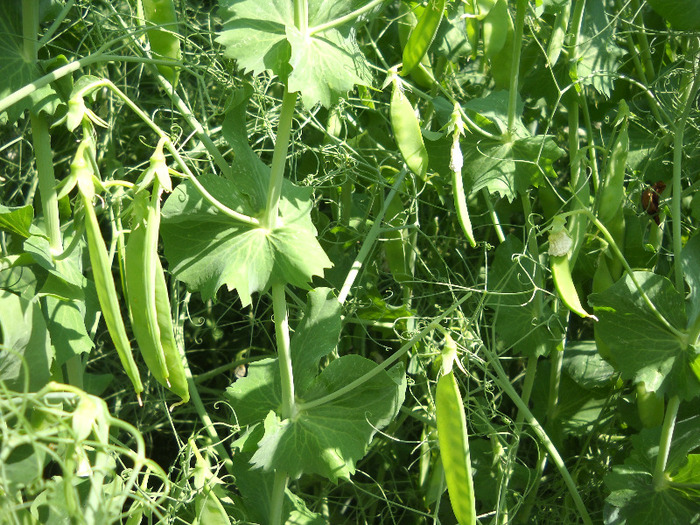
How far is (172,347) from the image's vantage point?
0.96 metres

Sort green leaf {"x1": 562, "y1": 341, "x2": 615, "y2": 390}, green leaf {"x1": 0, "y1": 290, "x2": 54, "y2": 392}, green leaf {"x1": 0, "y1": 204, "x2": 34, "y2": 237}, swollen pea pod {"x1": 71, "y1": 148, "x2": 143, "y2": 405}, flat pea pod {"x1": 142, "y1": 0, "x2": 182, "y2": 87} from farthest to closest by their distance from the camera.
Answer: green leaf {"x1": 562, "y1": 341, "x2": 615, "y2": 390}
flat pea pod {"x1": 142, "y1": 0, "x2": 182, "y2": 87}
green leaf {"x1": 0, "y1": 204, "x2": 34, "y2": 237}
green leaf {"x1": 0, "y1": 290, "x2": 54, "y2": 392}
swollen pea pod {"x1": 71, "y1": 148, "x2": 143, "y2": 405}

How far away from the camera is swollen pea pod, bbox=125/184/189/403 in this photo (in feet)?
2.85

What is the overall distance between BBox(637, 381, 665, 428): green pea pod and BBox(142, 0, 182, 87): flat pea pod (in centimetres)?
99

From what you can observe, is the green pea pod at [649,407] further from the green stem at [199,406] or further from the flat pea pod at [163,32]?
the flat pea pod at [163,32]

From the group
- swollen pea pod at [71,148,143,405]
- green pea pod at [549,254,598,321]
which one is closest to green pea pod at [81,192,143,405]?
swollen pea pod at [71,148,143,405]

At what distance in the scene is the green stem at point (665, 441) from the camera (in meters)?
1.19

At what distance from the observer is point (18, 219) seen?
3.52 ft

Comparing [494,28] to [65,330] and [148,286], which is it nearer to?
[148,286]

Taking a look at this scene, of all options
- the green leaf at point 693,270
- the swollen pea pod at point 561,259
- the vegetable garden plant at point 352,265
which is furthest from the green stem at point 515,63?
the green leaf at point 693,270

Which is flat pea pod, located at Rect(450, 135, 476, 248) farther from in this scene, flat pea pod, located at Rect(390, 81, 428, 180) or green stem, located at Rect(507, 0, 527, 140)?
green stem, located at Rect(507, 0, 527, 140)

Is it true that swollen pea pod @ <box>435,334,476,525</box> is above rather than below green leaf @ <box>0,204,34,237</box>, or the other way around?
below

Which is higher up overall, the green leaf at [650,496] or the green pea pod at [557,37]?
the green pea pod at [557,37]

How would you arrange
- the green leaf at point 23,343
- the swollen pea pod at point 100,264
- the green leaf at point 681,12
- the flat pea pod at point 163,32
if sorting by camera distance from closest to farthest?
the swollen pea pod at point 100,264 < the green leaf at point 23,343 < the flat pea pod at point 163,32 < the green leaf at point 681,12

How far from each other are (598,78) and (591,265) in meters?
0.37
